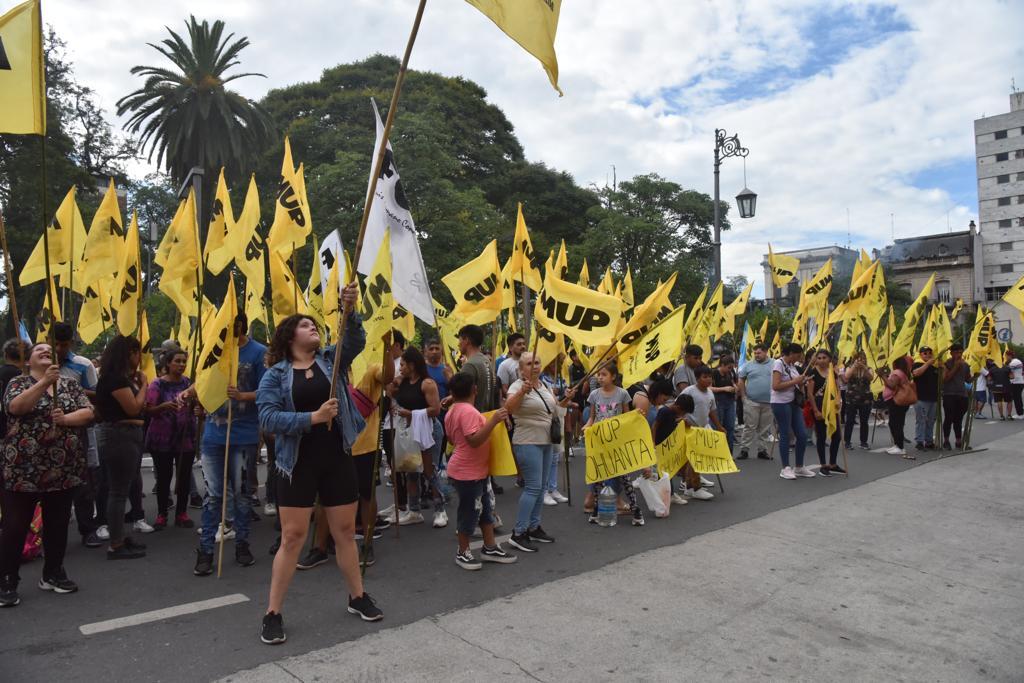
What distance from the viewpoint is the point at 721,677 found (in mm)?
3705

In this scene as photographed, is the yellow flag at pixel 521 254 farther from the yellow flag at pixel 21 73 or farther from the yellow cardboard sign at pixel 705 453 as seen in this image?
the yellow flag at pixel 21 73

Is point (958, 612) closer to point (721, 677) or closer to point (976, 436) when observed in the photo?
point (721, 677)

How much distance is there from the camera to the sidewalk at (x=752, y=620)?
381 centimetres

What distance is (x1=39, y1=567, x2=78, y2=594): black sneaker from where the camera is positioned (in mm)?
4996

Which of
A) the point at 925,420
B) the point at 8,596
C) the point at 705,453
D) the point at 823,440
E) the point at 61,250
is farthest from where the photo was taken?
the point at 925,420

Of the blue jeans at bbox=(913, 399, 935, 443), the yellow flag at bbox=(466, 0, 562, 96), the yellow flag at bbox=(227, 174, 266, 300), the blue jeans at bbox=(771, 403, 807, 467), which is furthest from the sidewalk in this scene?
the blue jeans at bbox=(913, 399, 935, 443)

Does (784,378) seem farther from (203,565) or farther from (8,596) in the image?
(8,596)

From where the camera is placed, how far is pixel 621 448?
6.72 meters

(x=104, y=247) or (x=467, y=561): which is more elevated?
(x=104, y=247)

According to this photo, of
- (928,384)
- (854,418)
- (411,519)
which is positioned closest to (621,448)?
(411,519)

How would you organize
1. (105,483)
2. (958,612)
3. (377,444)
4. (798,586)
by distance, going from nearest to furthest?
(958,612)
(798,586)
(377,444)
(105,483)

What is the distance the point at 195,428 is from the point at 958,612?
652cm

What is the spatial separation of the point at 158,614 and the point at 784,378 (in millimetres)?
7598

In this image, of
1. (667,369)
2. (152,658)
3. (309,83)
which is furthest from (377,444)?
(309,83)
